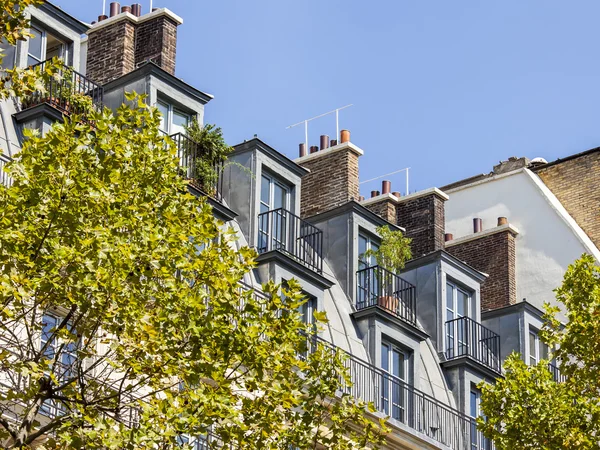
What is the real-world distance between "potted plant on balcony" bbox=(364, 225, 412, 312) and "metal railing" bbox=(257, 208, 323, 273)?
173cm

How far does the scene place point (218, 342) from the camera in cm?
2095

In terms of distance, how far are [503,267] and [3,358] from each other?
2692 cm

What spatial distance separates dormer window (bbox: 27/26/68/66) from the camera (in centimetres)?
3159

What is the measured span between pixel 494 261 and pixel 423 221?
3.56m

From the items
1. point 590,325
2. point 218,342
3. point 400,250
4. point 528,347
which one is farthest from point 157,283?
point 528,347

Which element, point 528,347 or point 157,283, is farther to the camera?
point 528,347

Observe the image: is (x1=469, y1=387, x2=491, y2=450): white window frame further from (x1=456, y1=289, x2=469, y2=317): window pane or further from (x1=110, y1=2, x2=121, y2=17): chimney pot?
(x1=110, y1=2, x2=121, y2=17): chimney pot

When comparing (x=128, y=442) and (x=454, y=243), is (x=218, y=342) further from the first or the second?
(x=454, y=243)

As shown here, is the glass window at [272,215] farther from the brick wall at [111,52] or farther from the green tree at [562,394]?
the green tree at [562,394]

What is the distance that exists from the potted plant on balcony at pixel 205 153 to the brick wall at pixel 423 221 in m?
10.0

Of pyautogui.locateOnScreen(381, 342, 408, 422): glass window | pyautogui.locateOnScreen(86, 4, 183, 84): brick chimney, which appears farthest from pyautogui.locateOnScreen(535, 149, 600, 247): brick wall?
pyautogui.locateOnScreen(86, 4, 183, 84): brick chimney

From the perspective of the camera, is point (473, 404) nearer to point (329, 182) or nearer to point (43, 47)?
point (329, 182)

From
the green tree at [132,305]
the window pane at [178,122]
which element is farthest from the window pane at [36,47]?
the green tree at [132,305]

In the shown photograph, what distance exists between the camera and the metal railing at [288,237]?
35.8 metres
